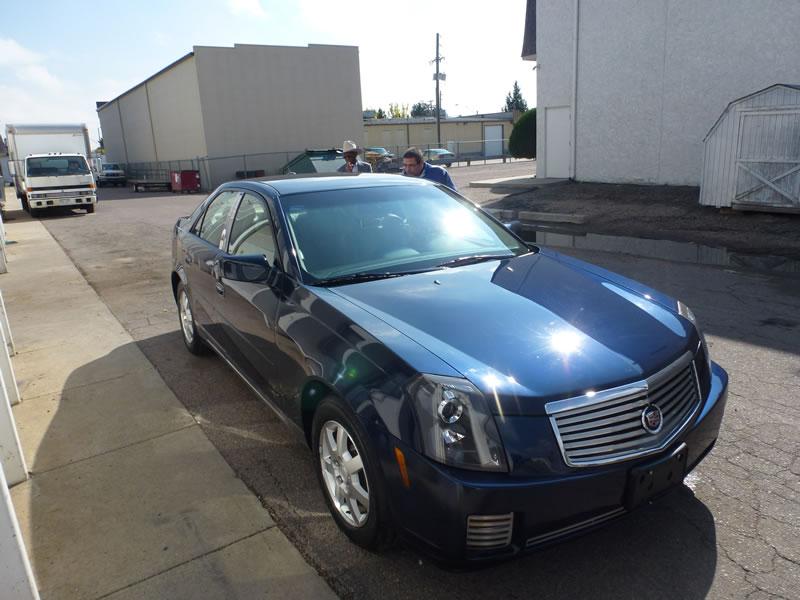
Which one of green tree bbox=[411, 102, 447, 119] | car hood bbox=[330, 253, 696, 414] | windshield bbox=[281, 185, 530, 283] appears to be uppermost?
green tree bbox=[411, 102, 447, 119]

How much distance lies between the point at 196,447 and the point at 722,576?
9.67ft

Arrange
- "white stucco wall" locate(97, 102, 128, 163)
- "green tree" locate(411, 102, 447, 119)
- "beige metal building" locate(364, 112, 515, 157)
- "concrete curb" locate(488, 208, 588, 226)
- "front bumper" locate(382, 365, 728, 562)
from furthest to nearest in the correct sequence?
"green tree" locate(411, 102, 447, 119)
"beige metal building" locate(364, 112, 515, 157)
"white stucco wall" locate(97, 102, 128, 163)
"concrete curb" locate(488, 208, 588, 226)
"front bumper" locate(382, 365, 728, 562)

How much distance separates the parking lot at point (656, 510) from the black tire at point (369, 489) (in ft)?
0.40

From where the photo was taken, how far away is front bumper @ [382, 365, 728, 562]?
6.91 feet

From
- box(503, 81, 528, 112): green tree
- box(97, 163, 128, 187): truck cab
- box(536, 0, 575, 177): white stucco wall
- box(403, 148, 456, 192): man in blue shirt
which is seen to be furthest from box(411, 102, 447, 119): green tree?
box(403, 148, 456, 192): man in blue shirt

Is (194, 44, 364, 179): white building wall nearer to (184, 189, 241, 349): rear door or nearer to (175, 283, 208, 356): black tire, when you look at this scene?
(175, 283, 208, 356): black tire

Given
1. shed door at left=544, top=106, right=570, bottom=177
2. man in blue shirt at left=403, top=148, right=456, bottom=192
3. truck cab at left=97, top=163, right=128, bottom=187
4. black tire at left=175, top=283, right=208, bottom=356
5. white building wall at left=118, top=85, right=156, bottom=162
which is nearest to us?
black tire at left=175, top=283, right=208, bottom=356

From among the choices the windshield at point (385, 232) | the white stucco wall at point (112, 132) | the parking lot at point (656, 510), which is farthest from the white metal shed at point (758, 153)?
the white stucco wall at point (112, 132)

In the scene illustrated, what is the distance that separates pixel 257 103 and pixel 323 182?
32.3m

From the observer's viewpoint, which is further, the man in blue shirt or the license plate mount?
the man in blue shirt

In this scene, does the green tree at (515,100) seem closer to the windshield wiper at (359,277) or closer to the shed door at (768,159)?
the shed door at (768,159)

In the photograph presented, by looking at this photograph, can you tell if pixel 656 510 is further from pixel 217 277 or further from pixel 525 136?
pixel 525 136

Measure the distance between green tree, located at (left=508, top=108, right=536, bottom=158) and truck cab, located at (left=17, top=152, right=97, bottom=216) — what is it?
19.8m

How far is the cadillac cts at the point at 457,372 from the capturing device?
7.09 feet
